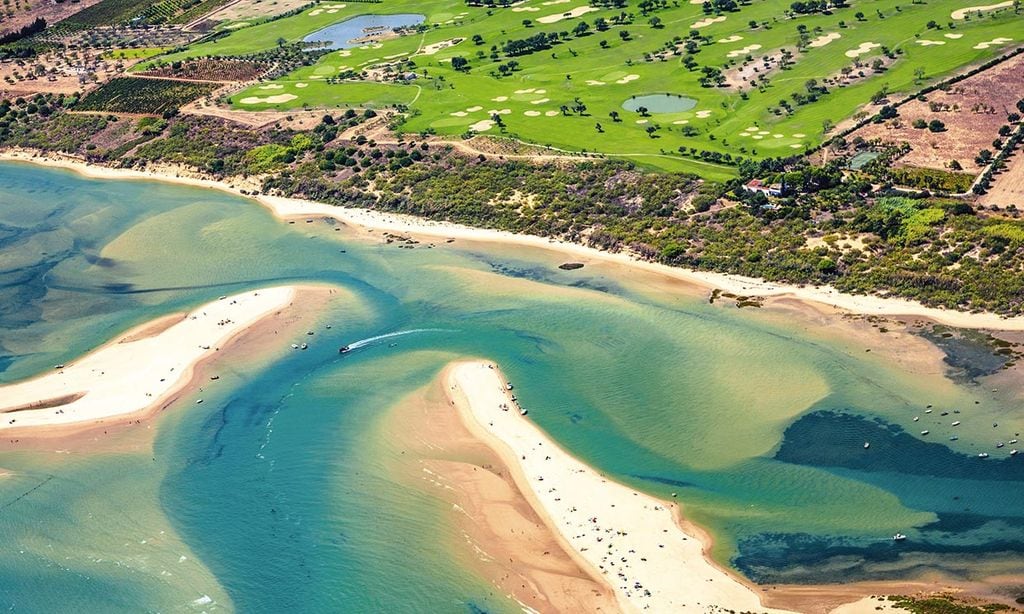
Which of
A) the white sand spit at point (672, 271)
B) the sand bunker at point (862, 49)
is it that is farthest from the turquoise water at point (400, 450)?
the sand bunker at point (862, 49)

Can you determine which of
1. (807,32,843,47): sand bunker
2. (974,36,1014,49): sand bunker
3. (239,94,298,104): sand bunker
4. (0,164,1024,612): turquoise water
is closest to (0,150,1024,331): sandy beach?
(0,164,1024,612): turquoise water

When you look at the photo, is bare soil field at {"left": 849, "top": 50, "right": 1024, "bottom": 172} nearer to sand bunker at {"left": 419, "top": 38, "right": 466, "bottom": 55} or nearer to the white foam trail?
the white foam trail

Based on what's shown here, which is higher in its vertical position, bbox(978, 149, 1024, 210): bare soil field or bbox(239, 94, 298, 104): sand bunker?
bbox(239, 94, 298, 104): sand bunker

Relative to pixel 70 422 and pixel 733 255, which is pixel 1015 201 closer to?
pixel 733 255

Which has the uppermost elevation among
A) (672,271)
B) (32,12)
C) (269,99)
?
(32,12)

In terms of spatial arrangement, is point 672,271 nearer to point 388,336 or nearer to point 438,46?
point 388,336

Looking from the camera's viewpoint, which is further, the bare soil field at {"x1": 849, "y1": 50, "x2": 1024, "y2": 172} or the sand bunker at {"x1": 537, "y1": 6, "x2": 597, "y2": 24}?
the sand bunker at {"x1": 537, "y1": 6, "x2": 597, "y2": 24}

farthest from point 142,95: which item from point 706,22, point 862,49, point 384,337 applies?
point 862,49
